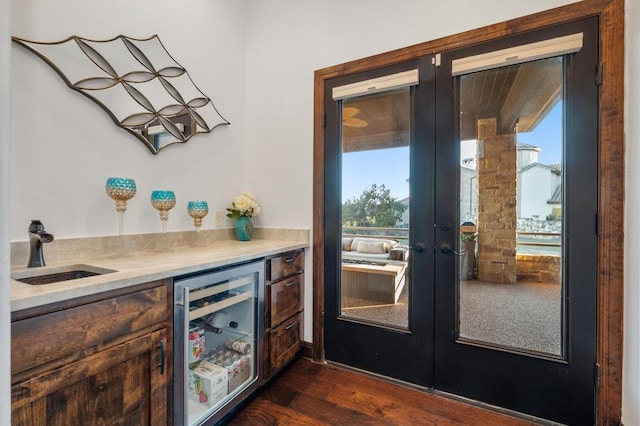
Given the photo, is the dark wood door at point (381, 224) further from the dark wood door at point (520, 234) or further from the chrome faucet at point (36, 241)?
the chrome faucet at point (36, 241)

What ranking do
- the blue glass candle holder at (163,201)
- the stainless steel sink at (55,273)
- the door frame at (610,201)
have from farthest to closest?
the blue glass candle holder at (163,201)
the door frame at (610,201)
the stainless steel sink at (55,273)

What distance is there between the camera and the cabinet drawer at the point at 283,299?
188 cm

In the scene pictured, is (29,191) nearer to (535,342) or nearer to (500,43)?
(500,43)

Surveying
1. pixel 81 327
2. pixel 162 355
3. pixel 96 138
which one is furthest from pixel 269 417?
pixel 96 138

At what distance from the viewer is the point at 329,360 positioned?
221 cm

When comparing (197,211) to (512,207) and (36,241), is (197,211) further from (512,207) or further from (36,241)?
(512,207)

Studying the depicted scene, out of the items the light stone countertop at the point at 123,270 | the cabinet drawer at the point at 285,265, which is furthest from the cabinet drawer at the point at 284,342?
the light stone countertop at the point at 123,270

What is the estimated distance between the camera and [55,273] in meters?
1.27

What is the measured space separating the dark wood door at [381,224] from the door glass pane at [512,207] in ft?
0.81

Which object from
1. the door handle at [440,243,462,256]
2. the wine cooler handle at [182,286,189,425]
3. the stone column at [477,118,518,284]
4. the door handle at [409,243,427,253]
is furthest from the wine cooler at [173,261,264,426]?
the stone column at [477,118,518,284]

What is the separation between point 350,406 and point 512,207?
61.7 inches

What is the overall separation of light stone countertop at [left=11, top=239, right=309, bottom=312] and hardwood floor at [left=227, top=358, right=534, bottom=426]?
2.98 feet

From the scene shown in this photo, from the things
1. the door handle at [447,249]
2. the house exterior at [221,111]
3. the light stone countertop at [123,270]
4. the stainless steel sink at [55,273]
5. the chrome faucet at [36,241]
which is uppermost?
the house exterior at [221,111]

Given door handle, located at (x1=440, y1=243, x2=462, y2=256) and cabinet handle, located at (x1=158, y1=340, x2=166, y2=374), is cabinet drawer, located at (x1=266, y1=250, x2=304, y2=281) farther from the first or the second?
door handle, located at (x1=440, y1=243, x2=462, y2=256)
